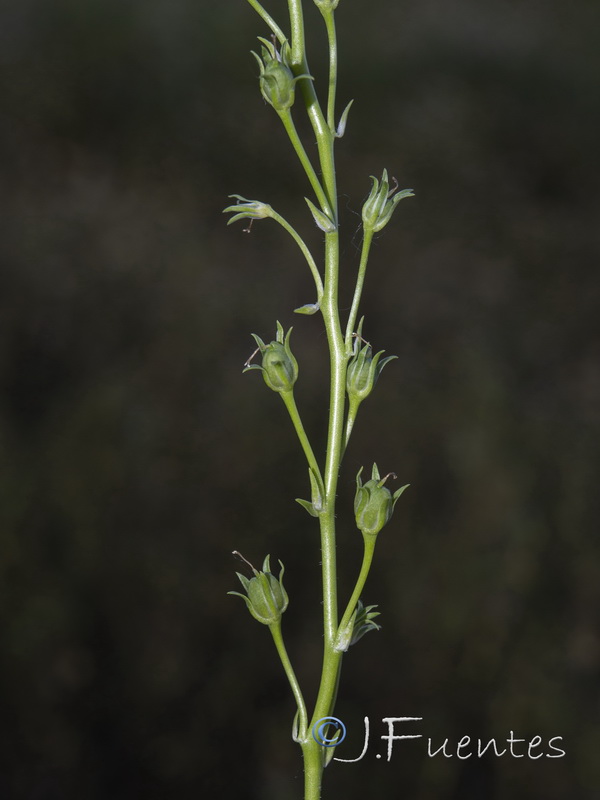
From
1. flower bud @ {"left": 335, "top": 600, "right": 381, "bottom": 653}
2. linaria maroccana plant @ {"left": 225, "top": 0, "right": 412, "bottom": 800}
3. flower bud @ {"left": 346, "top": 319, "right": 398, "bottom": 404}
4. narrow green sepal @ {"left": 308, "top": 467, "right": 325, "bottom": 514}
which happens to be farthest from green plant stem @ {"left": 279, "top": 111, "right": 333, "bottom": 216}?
flower bud @ {"left": 335, "top": 600, "right": 381, "bottom": 653}

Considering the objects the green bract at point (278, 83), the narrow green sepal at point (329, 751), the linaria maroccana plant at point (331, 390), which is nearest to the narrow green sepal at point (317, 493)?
the linaria maroccana plant at point (331, 390)

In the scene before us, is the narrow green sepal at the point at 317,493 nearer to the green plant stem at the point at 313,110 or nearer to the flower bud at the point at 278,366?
the flower bud at the point at 278,366

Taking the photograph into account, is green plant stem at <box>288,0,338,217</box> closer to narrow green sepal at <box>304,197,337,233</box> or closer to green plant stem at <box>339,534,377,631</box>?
narrow green sepal at <box>304,197,337,233</box>

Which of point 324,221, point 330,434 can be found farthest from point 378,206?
point 330,434

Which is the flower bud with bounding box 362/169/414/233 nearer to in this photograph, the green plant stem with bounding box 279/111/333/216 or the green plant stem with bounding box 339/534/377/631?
the green plant stem with bounding box 279/111/333/216

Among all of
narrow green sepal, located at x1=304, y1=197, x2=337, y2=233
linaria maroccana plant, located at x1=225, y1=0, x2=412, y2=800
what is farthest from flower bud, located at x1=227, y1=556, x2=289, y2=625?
narrow green sepal, located at x1=304, y1=197, x2=337, y2=233

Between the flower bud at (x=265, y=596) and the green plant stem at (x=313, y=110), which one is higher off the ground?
the green plant stem at (x=313, y=110)

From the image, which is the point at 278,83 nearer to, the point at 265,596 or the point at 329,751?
the point at 265,596

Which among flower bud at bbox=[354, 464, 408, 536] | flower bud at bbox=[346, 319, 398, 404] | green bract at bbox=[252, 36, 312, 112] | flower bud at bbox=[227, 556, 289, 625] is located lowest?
flower bud at bbox=[227, 556, 289, 625]

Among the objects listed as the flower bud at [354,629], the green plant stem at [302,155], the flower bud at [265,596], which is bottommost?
the flower bud at [354,629]

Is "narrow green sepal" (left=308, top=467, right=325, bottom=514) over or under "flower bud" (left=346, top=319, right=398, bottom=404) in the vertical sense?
under

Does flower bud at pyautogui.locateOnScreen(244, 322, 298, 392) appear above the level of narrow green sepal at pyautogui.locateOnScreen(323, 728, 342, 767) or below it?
above

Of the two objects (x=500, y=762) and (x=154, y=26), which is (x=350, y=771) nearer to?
(x=500, y=762)
